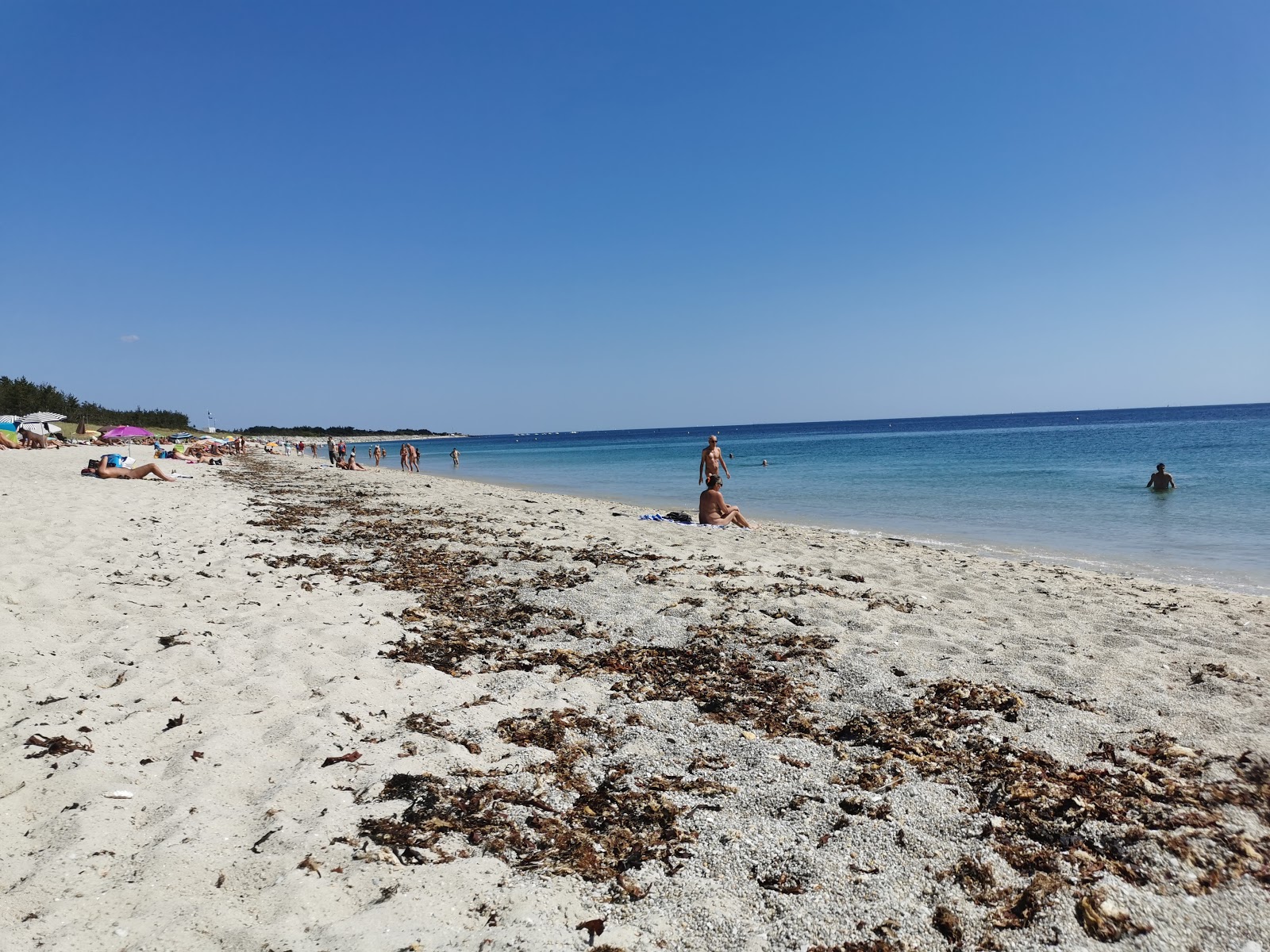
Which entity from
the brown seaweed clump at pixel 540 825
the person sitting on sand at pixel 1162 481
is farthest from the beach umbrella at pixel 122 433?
the person sitting on sand at pixel 1162 481

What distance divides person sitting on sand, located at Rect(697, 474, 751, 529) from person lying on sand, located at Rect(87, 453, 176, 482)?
1535 cm

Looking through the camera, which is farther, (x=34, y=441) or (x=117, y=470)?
(x=34, y=441)

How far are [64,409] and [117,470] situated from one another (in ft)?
185

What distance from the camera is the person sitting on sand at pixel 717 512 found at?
12.9m

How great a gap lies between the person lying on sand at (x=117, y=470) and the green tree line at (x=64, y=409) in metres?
40.3

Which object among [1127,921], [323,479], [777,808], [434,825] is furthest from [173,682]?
[323,479]

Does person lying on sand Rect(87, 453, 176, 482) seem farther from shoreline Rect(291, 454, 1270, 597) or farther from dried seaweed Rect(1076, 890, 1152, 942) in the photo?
dried seaweed Rect(1076, 890, 1152, 942)

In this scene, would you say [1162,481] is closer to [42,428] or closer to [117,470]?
[117,470]

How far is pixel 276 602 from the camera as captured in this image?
6.08 meters

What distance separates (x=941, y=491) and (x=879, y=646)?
61.5 ft

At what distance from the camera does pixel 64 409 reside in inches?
2330

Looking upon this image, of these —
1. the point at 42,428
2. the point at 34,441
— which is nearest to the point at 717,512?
the point at 34,441

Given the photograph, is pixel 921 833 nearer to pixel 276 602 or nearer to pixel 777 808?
pixel 777 808

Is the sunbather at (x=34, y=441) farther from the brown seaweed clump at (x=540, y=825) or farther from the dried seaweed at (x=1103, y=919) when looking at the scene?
the dried seaweed at (x=1103, y=919)
